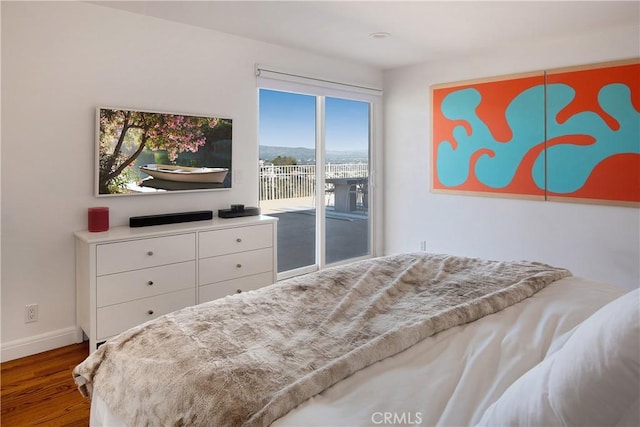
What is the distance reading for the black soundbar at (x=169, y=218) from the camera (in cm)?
313

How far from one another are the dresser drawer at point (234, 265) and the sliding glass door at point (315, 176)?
763 millimetres

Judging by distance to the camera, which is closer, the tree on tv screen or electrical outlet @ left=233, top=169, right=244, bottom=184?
the tree on tv screen

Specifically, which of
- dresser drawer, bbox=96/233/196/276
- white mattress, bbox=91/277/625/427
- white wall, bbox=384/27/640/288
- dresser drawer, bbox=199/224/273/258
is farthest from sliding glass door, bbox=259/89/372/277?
white mattress, bbox=91/277/625/427

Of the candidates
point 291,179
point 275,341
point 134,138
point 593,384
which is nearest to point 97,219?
point 134,138

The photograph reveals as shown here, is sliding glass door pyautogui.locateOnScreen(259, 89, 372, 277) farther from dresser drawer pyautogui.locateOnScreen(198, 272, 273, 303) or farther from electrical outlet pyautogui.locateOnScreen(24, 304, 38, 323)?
electrical outlet pyautogui.locateOnScreen(24, 304, 38, 323)

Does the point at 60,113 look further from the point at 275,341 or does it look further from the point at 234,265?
the point at 275,341

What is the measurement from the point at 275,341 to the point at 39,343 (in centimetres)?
238

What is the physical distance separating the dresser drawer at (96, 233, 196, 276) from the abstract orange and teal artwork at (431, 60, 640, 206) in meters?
2.90

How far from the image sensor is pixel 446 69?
4598 millimetres

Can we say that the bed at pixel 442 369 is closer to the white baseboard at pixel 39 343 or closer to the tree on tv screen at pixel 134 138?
the white baseboard at pixel 39 343

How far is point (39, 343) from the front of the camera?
290 cm

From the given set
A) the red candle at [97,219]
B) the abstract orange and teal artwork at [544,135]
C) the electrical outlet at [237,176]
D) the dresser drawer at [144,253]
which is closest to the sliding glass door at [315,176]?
the electrical outlet at [237,176]

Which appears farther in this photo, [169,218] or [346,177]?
[346,177]

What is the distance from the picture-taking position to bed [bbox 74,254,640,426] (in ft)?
2.43
